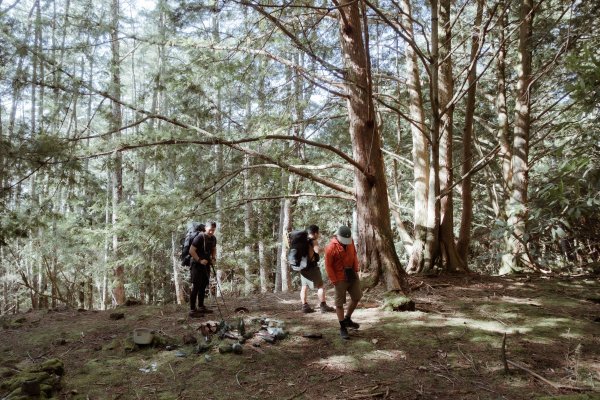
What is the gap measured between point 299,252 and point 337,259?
1.58 metres

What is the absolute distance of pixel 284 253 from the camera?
15055 millimetres

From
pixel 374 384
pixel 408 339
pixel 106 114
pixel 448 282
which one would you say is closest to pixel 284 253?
pixel 448 282

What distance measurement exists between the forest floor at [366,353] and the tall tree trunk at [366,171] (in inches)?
26.3

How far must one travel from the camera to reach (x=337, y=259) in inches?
219

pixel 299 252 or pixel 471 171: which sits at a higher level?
pixel 471 171

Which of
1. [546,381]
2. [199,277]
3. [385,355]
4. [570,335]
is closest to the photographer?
[546,381]

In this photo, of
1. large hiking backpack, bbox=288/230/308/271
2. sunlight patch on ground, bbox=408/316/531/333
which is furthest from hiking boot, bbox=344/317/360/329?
large hiking backpack, bbox=288/230/308/271

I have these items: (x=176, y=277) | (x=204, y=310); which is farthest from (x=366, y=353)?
(x=176, y=277)

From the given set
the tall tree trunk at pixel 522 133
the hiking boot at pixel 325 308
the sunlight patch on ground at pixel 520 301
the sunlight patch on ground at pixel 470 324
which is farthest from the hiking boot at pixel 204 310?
the tall tree trunk at pixel 522 133

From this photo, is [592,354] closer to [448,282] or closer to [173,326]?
[448,282]

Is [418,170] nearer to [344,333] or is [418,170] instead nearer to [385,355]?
[344,333]

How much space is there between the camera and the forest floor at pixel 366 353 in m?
4.07

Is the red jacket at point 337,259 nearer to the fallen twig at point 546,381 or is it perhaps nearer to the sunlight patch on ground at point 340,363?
the sunlight patch on ground at point 340,363

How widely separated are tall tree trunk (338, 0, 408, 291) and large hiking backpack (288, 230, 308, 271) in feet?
3.51
